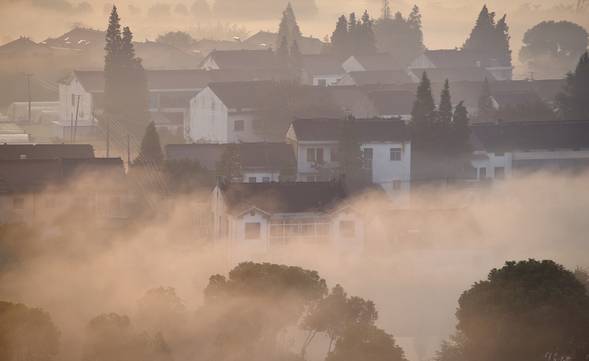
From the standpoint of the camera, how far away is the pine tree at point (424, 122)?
119ft

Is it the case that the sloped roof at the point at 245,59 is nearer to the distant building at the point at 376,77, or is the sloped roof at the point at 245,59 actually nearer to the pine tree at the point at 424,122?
the distant building at the point at 376,77

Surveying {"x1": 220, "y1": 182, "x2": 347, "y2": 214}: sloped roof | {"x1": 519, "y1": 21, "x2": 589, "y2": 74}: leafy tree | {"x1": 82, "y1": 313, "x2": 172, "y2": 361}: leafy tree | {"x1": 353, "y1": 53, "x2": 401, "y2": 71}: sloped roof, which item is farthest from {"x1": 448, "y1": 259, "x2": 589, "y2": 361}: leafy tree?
{"x1": 519, "y1": 21, "x2": 589, "y2": 74}: leafy tree

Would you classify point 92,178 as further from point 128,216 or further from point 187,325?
point 187,325

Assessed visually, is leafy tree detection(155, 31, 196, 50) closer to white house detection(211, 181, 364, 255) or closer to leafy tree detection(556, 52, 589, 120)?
leafy tree detection(556, 52, 589, 120)

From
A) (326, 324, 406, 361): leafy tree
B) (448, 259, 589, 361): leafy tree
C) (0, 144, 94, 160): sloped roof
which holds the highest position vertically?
(0, 144, 94, 160): sloped roof

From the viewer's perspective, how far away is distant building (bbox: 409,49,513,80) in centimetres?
6512

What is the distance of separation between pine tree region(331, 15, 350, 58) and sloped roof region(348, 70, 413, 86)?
7808 millimetres

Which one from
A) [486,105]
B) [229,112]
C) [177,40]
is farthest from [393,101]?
[177,40]

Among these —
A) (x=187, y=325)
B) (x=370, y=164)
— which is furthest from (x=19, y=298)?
(x=370, y=164)

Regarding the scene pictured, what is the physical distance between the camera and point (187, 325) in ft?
72.1

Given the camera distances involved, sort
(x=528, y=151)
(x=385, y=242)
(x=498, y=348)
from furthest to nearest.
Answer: (x=528, y=151) → (x=385, y=242) → (x=498, y=348)

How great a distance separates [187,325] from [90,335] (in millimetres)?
1757

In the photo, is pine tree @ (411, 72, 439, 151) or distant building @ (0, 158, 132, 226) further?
pine tree @ (411, 72, 439, 151)

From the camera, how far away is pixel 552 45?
85.2 metres
